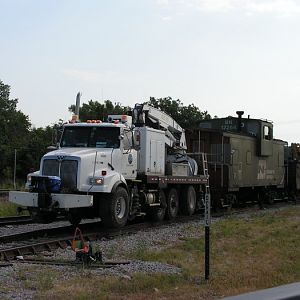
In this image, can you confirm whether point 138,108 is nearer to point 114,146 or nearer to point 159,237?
point 114,146

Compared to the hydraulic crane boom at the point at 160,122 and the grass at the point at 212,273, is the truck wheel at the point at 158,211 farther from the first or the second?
the grass at the point at 212,273

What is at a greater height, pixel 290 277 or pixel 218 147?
pixel 218 147

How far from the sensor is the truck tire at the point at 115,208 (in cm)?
1437

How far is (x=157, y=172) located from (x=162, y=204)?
1091mm

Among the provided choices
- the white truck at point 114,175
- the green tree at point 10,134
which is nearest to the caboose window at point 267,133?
the white truck at point 114,175

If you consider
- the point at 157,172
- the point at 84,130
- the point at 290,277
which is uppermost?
the point at 84,130

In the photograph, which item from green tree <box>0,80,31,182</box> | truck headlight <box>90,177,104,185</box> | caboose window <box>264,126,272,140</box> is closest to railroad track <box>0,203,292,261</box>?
truck headlight <box>90,177,104,185</box>

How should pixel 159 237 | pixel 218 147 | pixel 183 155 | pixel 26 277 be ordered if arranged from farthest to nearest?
1. pixel 218 147
2. pixel 183 155
3. pixel 159 237
4. pixel 26 277

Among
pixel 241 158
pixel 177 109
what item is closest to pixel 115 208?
pixel 241 158

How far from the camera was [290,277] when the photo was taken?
9.02 meters

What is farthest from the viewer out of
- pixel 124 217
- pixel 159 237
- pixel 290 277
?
pixel 124 217

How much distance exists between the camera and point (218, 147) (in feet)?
74.5

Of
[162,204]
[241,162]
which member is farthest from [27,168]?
[162,204]

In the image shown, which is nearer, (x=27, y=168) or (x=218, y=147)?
(x=218, y=147)
